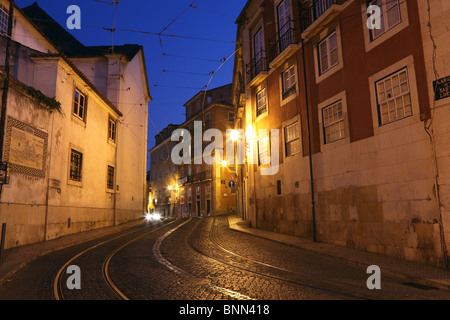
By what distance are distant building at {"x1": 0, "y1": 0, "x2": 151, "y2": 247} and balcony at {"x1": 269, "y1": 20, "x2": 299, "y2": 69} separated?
9802 millimetres

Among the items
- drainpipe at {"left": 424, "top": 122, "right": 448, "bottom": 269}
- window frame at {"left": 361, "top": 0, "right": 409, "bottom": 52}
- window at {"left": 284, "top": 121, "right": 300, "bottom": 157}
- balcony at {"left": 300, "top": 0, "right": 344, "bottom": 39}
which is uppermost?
balcony at {"left": 300, "top": 0, "right": 344, "bottom": 39}

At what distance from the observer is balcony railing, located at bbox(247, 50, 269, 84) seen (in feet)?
57.8

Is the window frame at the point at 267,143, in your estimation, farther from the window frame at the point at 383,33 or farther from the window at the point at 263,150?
the window frame at the point at 383,33

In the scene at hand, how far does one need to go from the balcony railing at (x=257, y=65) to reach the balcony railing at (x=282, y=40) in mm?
667

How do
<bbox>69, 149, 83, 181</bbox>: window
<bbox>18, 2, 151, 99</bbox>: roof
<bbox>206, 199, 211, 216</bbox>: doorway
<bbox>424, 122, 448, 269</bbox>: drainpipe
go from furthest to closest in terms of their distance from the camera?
<bbox>206, 199, 211, 216</bbox>: doorway < <bbox>18, 2, 151, 99</bbox>: roof < <bbox>69, 149, 83, 181</bbox>: window < <bbox>424, 122, 448, 269</bbox>: drainpipe

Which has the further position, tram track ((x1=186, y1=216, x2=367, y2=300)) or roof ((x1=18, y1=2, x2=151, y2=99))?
roof ((x1=18, y1=2, x2=151, y2=99))

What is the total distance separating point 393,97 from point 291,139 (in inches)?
225

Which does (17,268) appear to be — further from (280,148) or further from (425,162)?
(280,148)

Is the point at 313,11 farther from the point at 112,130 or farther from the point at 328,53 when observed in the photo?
the point at 112,130

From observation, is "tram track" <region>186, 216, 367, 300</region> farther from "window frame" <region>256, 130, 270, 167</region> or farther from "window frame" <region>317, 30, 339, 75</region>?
"window frame" <region>317, 30, 339, 75</region>

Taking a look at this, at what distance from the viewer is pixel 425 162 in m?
8.16

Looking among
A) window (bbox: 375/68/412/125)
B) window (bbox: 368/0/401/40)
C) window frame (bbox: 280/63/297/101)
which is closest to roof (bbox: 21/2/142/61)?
window frame (bbox: 280/63/297/101)

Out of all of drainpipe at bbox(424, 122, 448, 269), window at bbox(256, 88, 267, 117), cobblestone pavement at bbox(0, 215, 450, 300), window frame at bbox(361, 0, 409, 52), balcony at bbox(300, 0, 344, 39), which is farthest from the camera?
window at bbox(256, 88, 267, 117)
